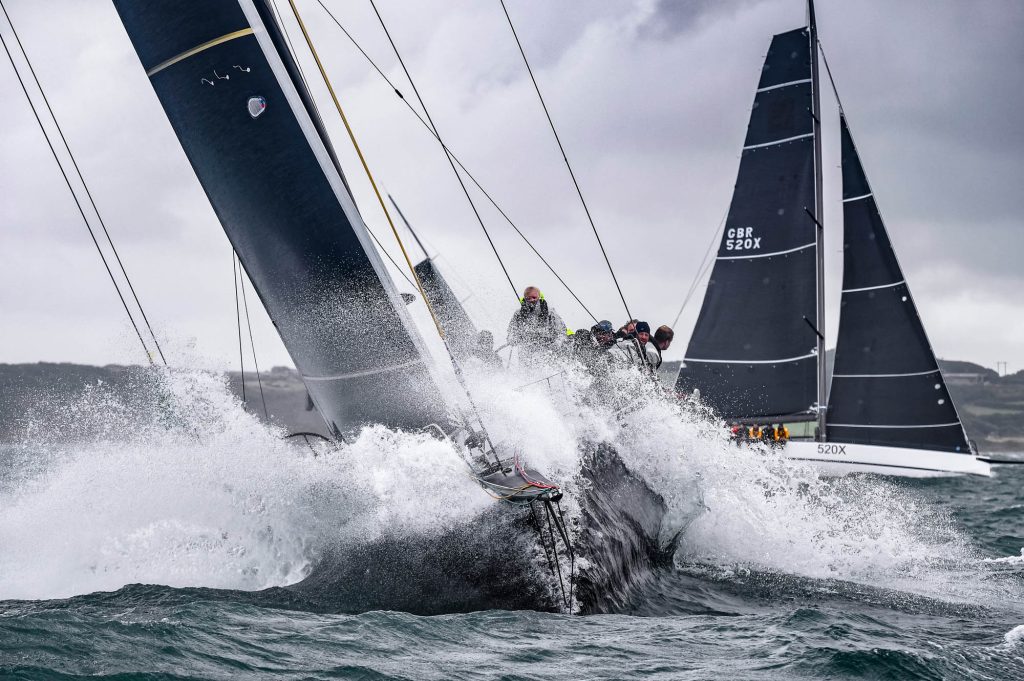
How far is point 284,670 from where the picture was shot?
147 inches

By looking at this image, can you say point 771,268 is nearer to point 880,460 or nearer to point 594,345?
point 880,460

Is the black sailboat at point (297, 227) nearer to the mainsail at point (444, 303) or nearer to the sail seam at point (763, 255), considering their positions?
the mainsail at point (444, 303)

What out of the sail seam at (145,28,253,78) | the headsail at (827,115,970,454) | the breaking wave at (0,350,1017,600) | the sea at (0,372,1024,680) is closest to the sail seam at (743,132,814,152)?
the headsail at (827,115,970,454)

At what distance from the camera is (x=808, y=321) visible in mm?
17172

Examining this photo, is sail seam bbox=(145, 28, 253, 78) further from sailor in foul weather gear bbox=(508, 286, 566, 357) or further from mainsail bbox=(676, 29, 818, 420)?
mainsail bbox=(676, 29, 818, 420)

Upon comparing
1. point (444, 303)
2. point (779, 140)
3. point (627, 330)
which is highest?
point (779, 140)

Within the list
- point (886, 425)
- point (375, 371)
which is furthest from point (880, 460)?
point (375, 371)

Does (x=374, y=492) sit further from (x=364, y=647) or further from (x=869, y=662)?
(x=869, y=662)

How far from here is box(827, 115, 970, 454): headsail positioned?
16.7 metres

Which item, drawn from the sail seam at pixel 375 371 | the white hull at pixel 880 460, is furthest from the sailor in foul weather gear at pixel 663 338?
the white hull at pixel 880 460

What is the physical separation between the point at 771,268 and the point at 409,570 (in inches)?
537

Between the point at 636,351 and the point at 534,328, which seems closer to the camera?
the point at 534,328

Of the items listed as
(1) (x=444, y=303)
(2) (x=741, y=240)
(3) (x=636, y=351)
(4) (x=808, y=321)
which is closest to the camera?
(3) (x=636, y=351)

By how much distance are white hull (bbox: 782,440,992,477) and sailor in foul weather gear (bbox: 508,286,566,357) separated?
1007 centimetres
